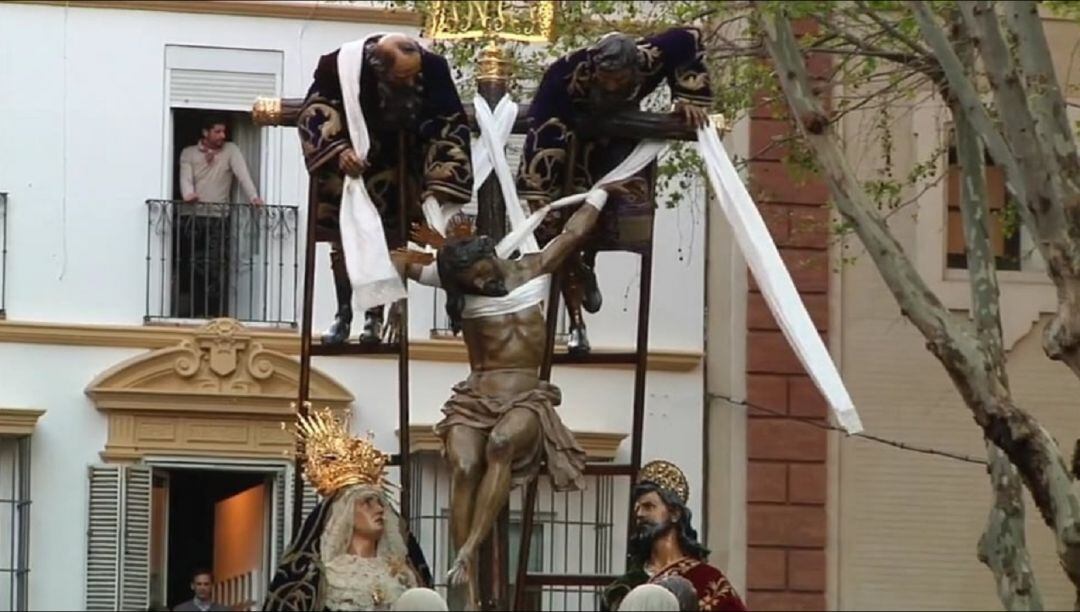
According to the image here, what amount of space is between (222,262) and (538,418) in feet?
33.7

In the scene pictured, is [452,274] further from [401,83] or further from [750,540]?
[750,540]

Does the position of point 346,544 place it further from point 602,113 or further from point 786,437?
point 786,437

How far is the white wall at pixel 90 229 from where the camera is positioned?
98.9 feet

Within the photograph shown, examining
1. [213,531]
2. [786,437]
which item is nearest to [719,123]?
[786,437]

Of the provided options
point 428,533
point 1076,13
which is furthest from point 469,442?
point 428,533

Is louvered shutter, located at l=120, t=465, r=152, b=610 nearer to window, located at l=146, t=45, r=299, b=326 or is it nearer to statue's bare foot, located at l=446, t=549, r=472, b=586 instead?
window, located at l=146, t=45, r=299, b=326

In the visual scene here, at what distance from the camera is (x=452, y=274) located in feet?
67.2

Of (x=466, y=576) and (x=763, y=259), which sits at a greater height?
(x=763, y=259)

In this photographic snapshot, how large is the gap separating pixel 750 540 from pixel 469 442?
10.8m

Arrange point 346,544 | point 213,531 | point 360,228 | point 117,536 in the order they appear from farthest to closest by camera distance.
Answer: point 213,531
point 117,536
point 360,228
point 346,544

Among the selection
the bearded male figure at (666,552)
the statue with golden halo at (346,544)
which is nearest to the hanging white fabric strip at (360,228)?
the statue with golden halo at (346,544)

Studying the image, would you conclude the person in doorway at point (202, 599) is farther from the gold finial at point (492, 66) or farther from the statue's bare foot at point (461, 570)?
the statue's bare foot at point (461, 570)

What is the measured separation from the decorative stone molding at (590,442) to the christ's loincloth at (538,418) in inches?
352

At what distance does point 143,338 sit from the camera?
30250 mm
